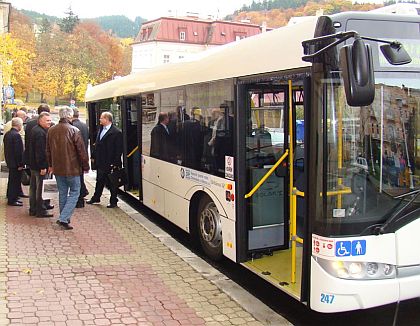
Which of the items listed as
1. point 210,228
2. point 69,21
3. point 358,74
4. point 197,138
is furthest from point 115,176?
point 69,21

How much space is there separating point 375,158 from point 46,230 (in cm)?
523

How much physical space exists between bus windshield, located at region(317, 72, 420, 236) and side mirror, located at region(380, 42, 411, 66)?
0.16 metres

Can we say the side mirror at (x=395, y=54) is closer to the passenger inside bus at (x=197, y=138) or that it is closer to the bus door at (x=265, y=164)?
the bus door at (x=265, y=164)

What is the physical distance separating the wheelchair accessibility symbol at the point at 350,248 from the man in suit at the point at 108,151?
20.8 feet

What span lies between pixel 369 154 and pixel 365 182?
23cm

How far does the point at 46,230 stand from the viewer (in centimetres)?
750

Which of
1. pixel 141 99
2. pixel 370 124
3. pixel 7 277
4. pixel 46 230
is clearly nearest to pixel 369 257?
pixel 370 124

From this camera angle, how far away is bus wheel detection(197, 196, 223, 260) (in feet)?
20.7

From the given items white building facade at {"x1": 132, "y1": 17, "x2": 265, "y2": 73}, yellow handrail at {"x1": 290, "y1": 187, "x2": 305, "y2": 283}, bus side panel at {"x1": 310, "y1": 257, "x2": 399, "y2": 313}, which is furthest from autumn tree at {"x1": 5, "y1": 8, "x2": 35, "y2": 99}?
bus side panel at {"x1": 310, "y1": 257, "x2": 399, "y2": 313}

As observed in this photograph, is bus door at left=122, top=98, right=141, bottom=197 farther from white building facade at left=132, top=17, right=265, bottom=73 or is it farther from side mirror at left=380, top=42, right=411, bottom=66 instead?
white building facade at left=132, top=17, right=265, bottom=73

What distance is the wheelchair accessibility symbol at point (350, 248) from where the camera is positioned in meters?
3.94

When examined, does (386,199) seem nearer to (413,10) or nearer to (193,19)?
(413,10)

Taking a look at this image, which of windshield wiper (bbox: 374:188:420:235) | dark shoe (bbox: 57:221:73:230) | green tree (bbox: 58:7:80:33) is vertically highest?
green tree (bbox: 58:7:80:33)

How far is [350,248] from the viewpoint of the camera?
13.0 ft
